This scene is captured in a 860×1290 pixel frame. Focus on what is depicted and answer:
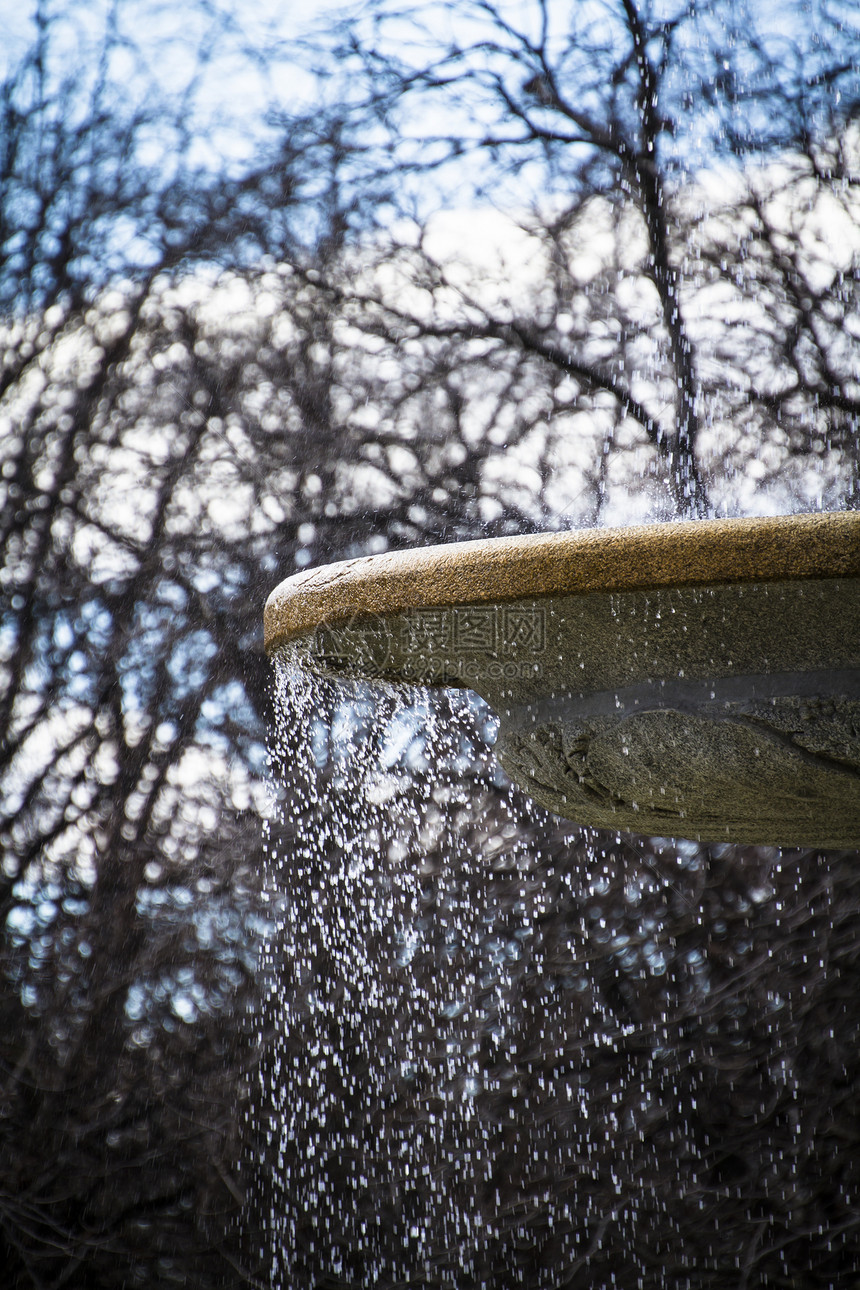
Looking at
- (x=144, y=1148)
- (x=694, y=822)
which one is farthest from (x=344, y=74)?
(x=144, y=1148)

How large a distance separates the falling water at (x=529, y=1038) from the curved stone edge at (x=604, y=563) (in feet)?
3.42

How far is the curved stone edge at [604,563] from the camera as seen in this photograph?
0.74m

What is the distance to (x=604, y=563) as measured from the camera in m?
0.78

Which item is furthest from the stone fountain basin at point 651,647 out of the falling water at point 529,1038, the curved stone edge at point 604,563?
the falling water at point 529,1038

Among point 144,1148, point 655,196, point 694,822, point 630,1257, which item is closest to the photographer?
point 694,822

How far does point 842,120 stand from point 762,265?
0.34 meters

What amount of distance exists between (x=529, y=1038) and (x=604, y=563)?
161 cm

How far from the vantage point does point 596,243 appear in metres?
2.34

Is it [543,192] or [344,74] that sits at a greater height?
[344,74]

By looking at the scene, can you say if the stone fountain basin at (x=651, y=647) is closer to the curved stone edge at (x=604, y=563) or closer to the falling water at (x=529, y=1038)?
the curved stone edge at (x=604, y=563)

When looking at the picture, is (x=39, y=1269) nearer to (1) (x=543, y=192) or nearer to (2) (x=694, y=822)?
(2) (x=694, y=822)

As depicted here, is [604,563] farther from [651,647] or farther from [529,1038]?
[529,1038]

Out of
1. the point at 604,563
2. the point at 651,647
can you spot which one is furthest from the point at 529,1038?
the point at 604,563

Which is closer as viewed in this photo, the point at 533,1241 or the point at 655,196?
the point at 533,1241
